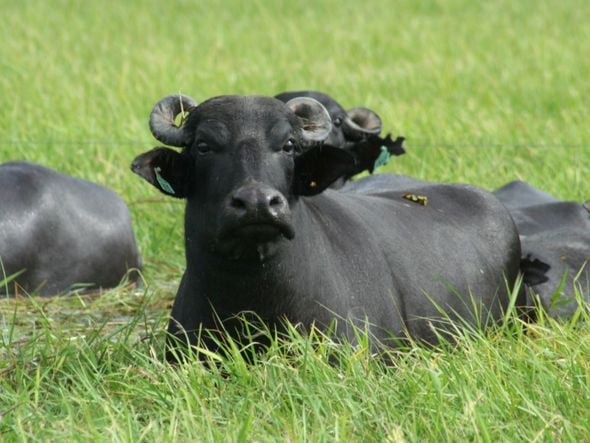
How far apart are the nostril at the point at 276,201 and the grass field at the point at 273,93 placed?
1.53ft

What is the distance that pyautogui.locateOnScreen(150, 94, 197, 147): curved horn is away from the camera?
498 cm

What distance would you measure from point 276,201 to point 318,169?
48 centimetres

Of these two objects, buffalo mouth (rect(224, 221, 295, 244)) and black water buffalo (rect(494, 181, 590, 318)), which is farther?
black water buffalo (rect(494, 181, 590, 318))

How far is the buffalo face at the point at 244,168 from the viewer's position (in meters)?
4.53

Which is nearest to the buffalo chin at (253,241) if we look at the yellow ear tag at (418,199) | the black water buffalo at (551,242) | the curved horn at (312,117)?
the curved horn at (312,117)

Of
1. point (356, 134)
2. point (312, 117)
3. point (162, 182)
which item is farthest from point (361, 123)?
point (162, 182)

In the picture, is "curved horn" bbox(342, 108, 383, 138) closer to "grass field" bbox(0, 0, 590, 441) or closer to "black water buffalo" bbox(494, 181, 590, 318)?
"grass field" bbox(0, 0, 590, 441)

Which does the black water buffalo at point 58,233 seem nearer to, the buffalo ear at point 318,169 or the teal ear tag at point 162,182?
the teal ear tag at point 162,182

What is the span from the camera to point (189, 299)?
5.06 meters

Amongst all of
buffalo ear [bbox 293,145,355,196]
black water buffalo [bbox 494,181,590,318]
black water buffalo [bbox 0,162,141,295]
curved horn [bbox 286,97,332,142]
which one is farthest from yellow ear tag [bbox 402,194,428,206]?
black water buffalo [bbox 0,162,141,295]

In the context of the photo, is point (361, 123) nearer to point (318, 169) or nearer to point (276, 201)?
point (318, 169)

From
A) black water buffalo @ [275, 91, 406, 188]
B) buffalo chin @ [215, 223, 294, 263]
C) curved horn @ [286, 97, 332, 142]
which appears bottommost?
black water buffalo @ [275, 91, 406, 188]

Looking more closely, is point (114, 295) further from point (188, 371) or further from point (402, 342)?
point (188, 371)

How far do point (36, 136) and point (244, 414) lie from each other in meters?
6.00
